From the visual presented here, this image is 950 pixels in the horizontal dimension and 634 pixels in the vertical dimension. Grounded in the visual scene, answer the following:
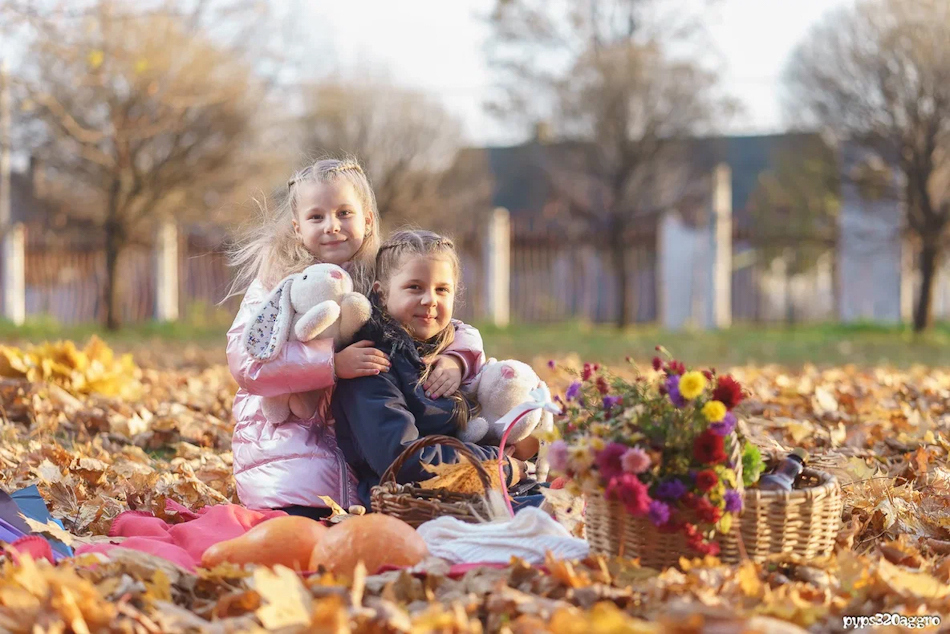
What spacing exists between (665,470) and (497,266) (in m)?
14.9

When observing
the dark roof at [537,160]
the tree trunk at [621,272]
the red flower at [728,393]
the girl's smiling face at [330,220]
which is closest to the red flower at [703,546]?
the red flower at [728,393]

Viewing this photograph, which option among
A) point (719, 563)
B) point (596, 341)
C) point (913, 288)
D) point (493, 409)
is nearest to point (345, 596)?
point (719, 563)

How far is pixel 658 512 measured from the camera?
231 centimetres

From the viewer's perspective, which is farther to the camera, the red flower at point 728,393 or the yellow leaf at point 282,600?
the red flower at point 728,393

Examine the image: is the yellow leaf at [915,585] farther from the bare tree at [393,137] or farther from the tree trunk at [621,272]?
the bare tree at [393,137]

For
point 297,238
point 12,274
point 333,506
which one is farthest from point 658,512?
point 12,274

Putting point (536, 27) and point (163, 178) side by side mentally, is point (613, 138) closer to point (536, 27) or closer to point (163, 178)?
point (536, 27)

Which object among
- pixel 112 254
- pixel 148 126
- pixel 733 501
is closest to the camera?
pixel 733 501

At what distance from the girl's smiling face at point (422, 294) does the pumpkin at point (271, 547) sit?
97 cm

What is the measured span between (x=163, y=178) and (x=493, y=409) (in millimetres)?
11319

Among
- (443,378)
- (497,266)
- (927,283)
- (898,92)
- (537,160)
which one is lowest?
(443,378)

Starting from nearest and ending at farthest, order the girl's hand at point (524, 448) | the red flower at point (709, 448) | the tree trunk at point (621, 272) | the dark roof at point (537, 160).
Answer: the red flower at point (709, 448) → the girl's hand at point (524, 448) → the dark roof at point (537, 160) → the tree trunk at point (621, 272)

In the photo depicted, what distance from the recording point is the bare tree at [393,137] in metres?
16.1

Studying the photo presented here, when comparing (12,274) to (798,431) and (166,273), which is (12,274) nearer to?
(166,273)
